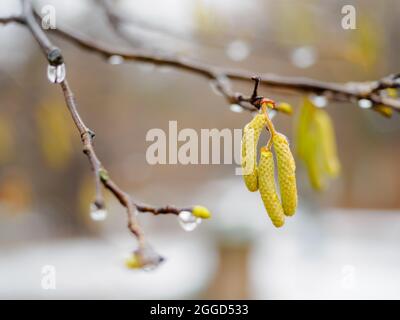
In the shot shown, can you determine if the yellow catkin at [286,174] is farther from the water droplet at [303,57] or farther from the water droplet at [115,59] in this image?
the water droplet at [303,57]

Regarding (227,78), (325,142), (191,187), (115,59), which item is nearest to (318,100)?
(325,142)

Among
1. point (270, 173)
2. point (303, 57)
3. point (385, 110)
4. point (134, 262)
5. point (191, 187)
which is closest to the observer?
point (134, 262)

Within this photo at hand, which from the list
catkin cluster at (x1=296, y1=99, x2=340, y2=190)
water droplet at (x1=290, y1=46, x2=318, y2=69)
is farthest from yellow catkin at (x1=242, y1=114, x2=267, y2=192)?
water droplet at (x1=290, y1=46, x2=318, y2=69)

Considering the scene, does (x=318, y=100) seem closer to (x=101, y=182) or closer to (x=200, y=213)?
(x=200, y=213)

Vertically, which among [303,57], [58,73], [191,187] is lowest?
[58,73]

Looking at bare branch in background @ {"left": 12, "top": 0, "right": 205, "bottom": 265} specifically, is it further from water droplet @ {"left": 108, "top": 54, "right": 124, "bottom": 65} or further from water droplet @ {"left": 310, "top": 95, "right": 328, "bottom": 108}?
water droplet @ {"left": 310, "top": 95, "right": 328, "bottom": 108}
